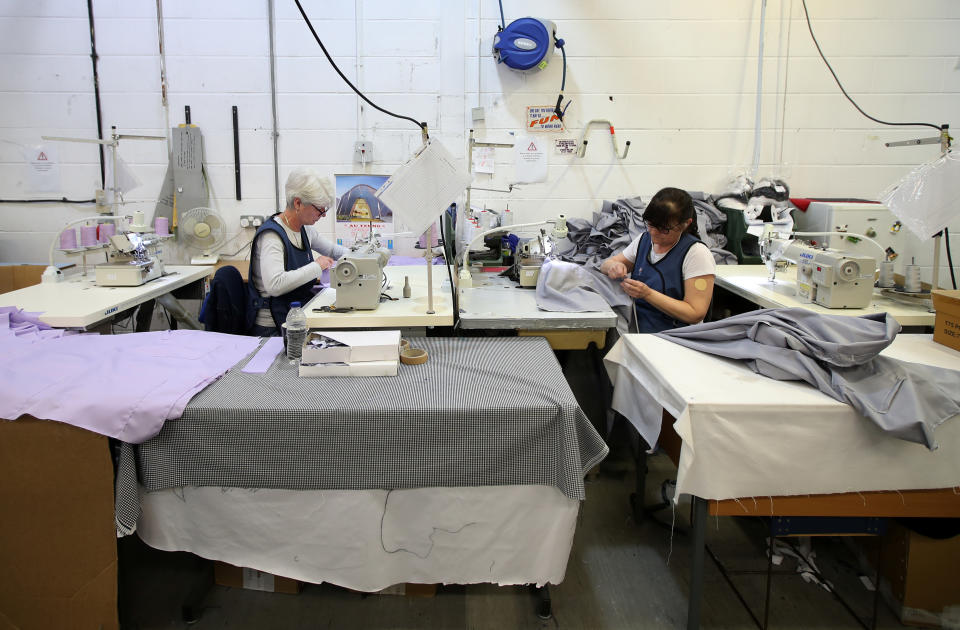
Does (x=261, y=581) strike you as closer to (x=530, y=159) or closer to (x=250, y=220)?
(x=250, y=220)

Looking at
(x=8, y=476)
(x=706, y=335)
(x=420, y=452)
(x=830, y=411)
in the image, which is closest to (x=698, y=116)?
(x=706, y=335)

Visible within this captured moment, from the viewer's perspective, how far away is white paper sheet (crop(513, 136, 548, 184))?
3938mm

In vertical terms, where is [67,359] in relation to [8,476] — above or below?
above

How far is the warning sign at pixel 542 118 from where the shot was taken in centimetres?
389

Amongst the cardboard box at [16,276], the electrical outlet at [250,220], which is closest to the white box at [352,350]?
the electrical outlet at [250,220]

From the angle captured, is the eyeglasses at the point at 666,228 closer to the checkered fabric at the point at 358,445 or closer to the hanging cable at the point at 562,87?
the checkered fabric at the point at 358,445

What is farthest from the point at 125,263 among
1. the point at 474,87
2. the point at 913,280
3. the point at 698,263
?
the point at 913,280

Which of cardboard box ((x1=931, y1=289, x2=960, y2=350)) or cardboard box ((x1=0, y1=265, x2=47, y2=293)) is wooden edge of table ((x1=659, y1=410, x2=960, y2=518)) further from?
cardboard box ((x1=0, y1=265, x2=47, y2=293))

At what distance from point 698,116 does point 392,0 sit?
6.64ft

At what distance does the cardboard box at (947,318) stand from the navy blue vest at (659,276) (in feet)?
2.81

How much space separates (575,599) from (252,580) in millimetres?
1057

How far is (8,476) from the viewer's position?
166 centimetres

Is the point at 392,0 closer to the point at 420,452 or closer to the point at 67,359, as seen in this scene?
the point at 67,359

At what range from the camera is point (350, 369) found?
6.39ft
